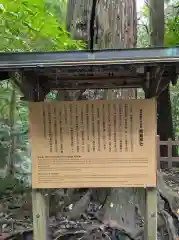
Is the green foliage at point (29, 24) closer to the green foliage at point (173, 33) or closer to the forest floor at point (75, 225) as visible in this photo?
the forest floor at point (75, 225)

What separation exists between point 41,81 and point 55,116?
52cm

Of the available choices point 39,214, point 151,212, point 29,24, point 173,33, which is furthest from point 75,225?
point 173,33

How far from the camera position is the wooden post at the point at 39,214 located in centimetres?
320

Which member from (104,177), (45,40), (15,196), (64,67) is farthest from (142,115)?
(15,196)

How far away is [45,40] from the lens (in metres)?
4.12

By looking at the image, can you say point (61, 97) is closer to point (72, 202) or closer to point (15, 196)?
point (72, 202)

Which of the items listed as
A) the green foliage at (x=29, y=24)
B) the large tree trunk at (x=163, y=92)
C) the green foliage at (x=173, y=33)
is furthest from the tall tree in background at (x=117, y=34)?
the large tree trunk at (x=163, y=92)

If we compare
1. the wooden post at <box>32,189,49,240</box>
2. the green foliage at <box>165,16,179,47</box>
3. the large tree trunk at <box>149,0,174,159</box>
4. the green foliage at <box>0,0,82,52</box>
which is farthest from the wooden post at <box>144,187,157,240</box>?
the large tree trunk at <box>149,0,174,159</box>

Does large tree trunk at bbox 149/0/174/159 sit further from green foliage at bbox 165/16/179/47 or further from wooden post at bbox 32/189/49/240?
wooden post at bbox 32/189/49/240

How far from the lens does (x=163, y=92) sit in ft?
36.6

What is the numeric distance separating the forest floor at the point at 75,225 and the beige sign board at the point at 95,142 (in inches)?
54.2

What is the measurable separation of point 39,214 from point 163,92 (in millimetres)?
8639

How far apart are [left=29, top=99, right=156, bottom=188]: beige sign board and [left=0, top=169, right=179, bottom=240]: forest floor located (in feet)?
4.51

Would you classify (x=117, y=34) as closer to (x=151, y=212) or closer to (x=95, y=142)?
(x=95, y=142)
